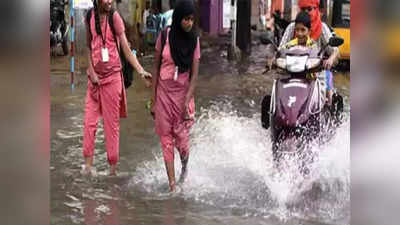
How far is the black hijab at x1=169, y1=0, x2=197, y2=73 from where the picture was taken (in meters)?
4.57

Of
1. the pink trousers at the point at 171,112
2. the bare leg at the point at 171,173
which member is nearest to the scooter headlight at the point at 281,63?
the pink trousers at the point at 171,112

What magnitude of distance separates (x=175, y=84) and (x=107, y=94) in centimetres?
49

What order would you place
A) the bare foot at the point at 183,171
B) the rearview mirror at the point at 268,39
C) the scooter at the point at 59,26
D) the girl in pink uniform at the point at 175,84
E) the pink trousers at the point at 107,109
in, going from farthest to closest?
the scooter at the point at 59,26
the rearview mirror at the point at 268,39
the bare foot at the point at 183,171
the pink trousers at the point at 107,109
the girl in pink uniform at the point at 175,84

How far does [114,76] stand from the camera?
16.0 ft

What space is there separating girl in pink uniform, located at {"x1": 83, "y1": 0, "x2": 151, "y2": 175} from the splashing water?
18.0 inches

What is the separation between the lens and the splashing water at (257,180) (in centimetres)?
471

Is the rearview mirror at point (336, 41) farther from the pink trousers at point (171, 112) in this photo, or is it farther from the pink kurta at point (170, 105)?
the pink trousers at point (171, 112)

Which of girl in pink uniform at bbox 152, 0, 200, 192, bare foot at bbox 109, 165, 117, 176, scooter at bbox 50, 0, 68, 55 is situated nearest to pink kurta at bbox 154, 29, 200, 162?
girl in pink uniform at bbox 152, 0, 200, 192

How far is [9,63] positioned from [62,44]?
657 centimetres

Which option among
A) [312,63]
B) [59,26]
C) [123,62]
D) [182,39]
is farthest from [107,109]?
[59,26]

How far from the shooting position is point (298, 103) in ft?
15.5

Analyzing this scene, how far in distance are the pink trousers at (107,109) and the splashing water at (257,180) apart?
1.31ft

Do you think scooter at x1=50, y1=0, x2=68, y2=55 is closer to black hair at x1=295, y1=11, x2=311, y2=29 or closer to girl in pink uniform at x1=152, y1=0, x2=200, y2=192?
girl in pink uniform at x1=152, y1=0, x2=200, y2=192

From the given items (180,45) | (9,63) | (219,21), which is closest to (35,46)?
(9,63)
